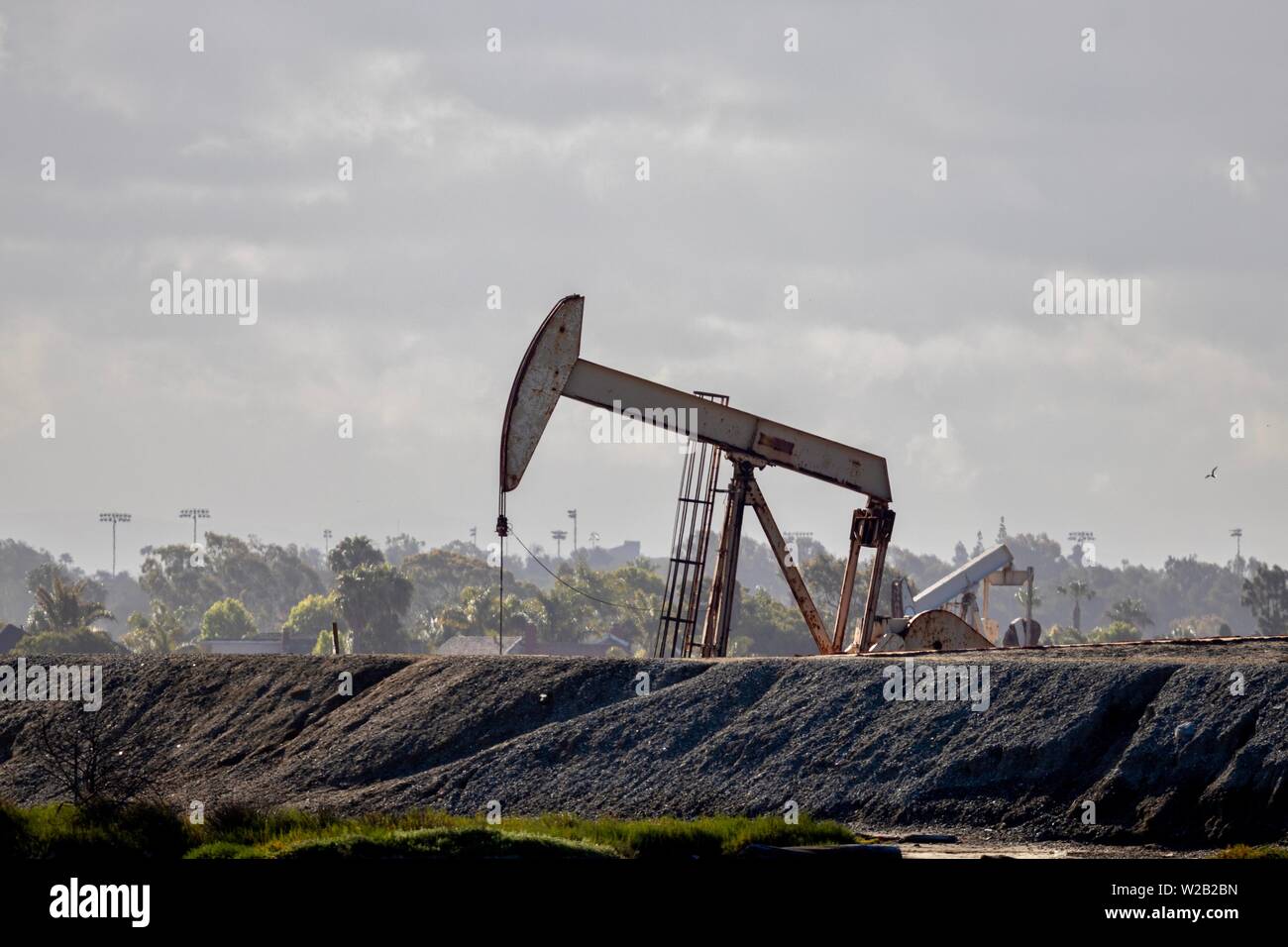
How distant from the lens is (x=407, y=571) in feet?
579

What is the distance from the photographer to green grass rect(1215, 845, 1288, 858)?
18.2 meters

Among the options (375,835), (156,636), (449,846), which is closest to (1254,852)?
(449,846)

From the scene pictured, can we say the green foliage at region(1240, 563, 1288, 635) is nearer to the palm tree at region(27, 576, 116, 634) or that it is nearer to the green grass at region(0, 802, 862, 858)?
the palm tree at region(27, 576, 116, 634)

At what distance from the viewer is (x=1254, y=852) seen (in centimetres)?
1833

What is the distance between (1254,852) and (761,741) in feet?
22.9

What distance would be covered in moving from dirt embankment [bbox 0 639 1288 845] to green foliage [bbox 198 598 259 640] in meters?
101

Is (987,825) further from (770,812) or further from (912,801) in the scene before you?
(770,812)

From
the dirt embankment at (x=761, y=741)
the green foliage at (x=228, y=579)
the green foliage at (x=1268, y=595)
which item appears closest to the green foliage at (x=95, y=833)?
the dirt embankment at (x=761, y=741)

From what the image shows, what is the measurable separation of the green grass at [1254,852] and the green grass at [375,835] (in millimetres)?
3765

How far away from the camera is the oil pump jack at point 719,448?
29578 millimetres

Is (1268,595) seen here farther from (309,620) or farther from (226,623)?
(226,623)

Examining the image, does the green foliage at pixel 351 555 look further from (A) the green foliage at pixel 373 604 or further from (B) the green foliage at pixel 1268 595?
(B) the green foliage at pixel 1268 595
